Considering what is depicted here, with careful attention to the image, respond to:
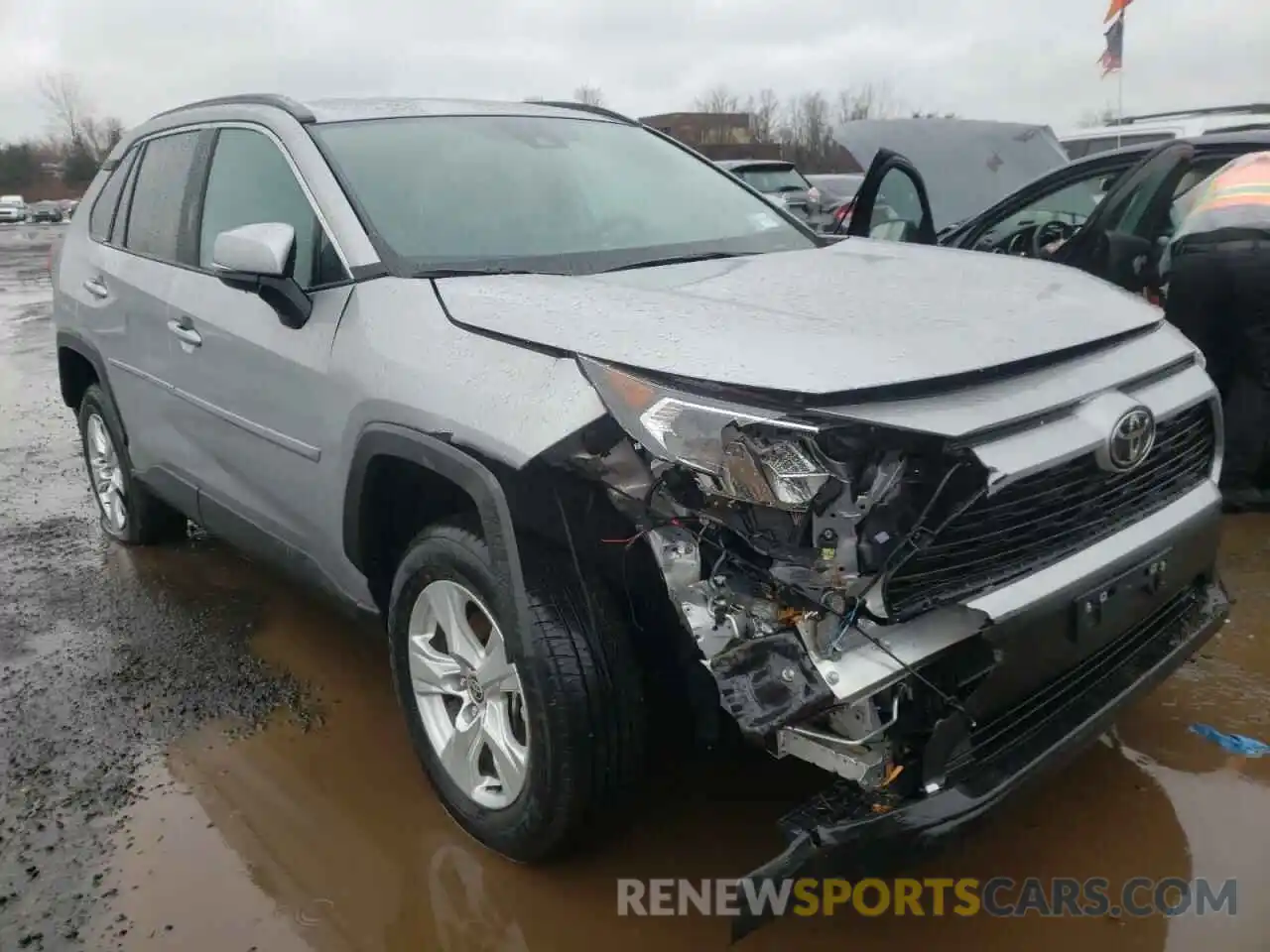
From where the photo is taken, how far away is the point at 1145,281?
474cm

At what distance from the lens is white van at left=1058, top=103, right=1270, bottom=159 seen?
7421mm

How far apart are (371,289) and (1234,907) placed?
252cm

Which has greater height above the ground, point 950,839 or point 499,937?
point 950,839

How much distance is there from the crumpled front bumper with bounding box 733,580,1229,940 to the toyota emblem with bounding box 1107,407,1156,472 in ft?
1.49

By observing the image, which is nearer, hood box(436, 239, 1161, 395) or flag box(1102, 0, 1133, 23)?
hood box(436, 239, 1161, 395)

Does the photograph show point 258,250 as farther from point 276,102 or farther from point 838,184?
point 838,184

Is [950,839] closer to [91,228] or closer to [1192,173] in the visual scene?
[1192,173]

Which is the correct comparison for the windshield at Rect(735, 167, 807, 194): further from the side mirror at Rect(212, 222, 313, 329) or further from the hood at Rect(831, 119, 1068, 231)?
the side mirror at Rect(212, 222, 313, 329)

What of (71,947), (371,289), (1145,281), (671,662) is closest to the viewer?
(671,662)

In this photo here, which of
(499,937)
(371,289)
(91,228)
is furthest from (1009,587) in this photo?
(91,228)

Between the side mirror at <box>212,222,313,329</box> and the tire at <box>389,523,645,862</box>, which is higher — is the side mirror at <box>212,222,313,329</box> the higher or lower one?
the higher one

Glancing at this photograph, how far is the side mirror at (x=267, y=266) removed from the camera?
2811 mm

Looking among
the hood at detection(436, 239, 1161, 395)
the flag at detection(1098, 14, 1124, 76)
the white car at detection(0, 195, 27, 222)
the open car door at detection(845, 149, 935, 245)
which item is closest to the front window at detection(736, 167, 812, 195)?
the flag at detection(1098, 14, 1124, 76)

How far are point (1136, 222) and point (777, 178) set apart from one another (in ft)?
33.5
